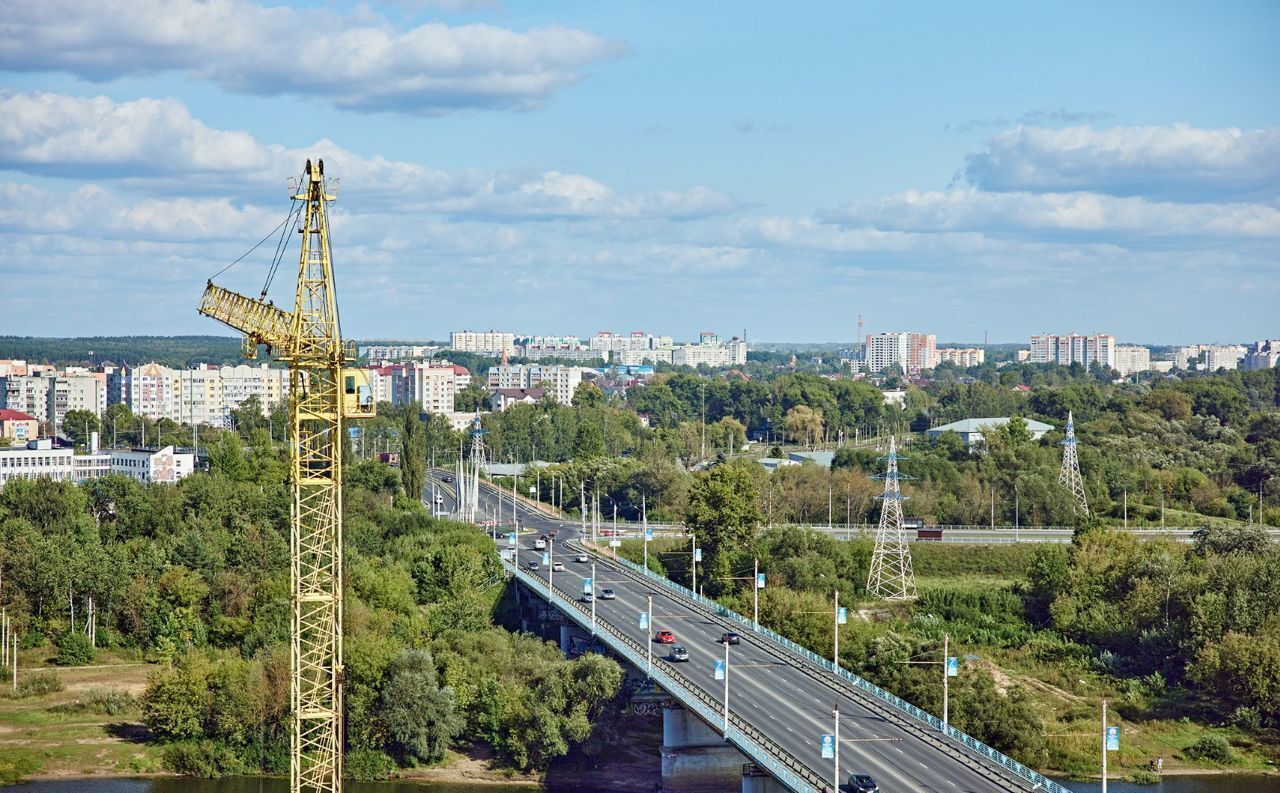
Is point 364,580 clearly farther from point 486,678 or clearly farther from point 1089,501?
point 1089,501

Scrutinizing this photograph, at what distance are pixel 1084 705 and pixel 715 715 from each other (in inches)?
999

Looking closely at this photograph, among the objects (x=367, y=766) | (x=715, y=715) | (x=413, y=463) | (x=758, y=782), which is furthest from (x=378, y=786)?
(x=413, y=463)

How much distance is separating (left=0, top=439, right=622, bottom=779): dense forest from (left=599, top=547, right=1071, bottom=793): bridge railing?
9.14 m

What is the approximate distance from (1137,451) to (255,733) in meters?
91.3

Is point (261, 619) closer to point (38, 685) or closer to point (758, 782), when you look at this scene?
point (38, 685)

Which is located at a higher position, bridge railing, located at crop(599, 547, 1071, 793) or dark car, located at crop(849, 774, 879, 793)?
dark car, located at crop(849, 774, 879, 793)

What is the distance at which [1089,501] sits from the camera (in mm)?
117312

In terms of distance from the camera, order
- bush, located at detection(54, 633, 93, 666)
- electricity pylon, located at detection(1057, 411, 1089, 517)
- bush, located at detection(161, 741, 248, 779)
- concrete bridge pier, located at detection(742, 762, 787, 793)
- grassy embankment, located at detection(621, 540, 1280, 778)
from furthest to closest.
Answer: electricity pylon, located at detection(1057, 411, 1089, 517) < bush, located at detection(54, 633, 93, 666) < grassy embankment, located at detection(621, 540, 1280, 778) < bush, located at detection(161, 741, 248, 779) < concrete bridge pier, located at detection(742, 762, 787, 793)

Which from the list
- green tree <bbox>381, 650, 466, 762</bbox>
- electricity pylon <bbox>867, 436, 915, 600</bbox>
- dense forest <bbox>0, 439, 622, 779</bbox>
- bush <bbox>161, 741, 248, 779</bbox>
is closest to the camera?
bush <bbox>161, 741, 248, 779</bbox>

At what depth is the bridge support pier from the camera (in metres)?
60.8

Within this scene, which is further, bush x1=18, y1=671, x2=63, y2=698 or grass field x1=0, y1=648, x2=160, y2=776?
bush x1=18, y1=671, x2=63, y2=698

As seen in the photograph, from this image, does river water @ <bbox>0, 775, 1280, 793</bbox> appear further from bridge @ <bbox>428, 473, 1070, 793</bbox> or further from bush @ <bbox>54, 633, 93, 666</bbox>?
bush @ <bbox>54, 633, 93, 666</bbox>

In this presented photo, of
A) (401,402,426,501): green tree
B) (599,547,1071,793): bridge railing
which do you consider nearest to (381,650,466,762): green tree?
(599,547,1071,793): bridge railing

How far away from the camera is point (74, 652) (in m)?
76.9
